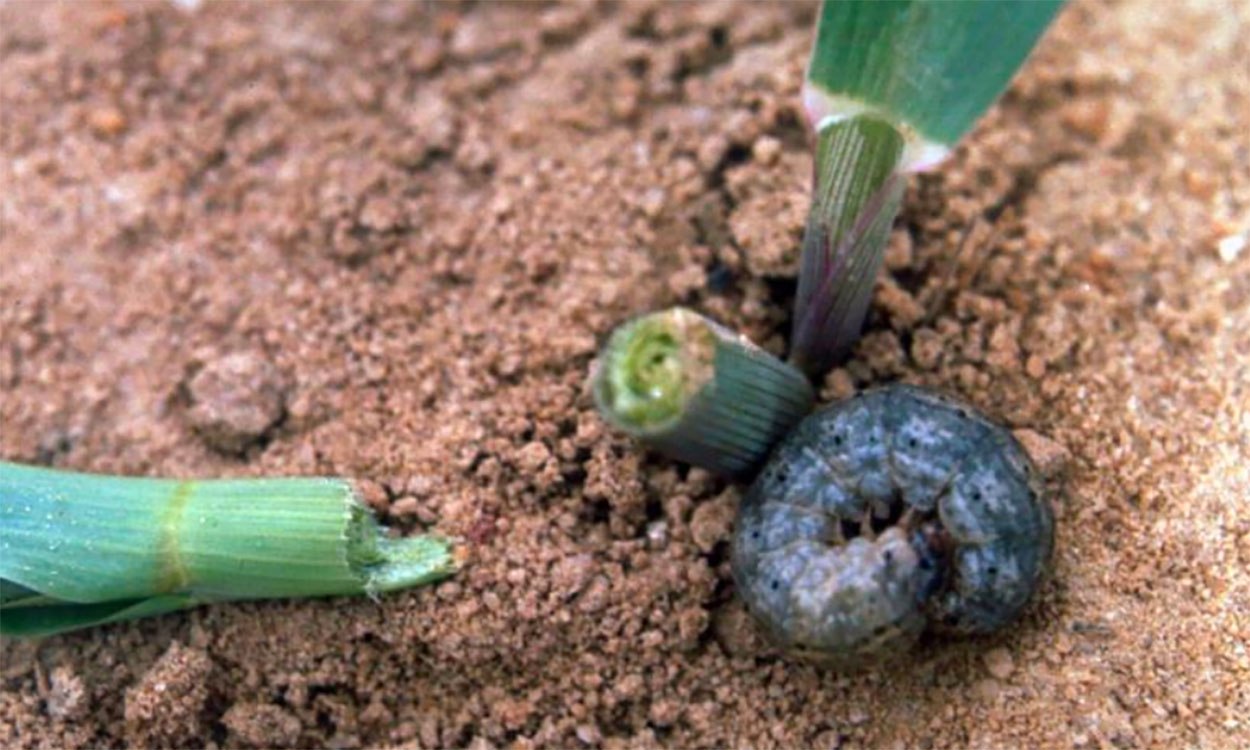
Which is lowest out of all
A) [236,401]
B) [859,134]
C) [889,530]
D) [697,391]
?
[236,401]

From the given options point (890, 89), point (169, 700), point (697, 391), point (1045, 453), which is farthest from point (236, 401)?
point (1045, 453)

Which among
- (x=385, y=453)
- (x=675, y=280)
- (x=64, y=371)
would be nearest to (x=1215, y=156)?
(x=675, y=280)

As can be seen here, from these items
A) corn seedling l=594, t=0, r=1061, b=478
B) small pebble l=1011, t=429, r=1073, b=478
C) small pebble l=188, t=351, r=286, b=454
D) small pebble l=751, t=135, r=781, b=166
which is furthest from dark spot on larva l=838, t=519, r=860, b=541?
small pebble l=188, t=351, r=286, b=454

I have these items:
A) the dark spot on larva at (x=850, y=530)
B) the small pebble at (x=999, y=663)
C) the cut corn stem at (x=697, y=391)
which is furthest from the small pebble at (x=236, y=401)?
the small pebble at (x=999, y=663)

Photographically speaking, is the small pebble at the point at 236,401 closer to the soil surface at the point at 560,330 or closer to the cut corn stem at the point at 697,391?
the soil surface at the point at 560,330

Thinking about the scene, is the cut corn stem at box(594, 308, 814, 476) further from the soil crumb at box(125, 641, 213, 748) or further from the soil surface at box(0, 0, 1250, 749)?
the soil crumb at box(125, 641, 213, 748)

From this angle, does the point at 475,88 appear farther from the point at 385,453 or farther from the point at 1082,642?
the point at 1082,642

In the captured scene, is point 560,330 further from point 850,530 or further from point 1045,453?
point 1045,453
